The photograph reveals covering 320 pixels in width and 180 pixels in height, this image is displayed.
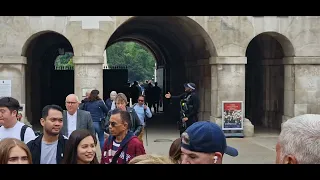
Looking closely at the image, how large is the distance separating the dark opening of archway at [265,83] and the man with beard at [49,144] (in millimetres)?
13925

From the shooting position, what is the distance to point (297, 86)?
1595cm

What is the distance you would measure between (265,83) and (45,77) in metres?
10.1

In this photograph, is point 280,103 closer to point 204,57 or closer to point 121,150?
point 204,57

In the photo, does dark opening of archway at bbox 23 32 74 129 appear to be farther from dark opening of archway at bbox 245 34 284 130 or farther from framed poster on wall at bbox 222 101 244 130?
dark opening of archway at bbox 245 34 284 130

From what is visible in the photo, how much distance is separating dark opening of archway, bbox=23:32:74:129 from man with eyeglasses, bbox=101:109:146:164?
43.2 feet

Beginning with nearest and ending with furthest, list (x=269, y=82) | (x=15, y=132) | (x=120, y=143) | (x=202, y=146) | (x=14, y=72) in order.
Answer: (x=202, y=146) → (x=120, y=143) → (x=15, y=132) → (x=14, y=72) → (x=269, y=82)

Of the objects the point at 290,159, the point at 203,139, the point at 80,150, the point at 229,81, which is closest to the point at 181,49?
the point at 229,81

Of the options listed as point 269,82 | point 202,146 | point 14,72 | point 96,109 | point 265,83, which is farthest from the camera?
point 265,83

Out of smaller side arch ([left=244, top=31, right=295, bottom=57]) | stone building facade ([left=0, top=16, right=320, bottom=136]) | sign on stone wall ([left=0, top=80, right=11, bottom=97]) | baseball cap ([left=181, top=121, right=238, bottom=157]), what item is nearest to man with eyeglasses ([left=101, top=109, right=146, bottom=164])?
baseball cap ([left=181, top=121, right=238, bottom=157])

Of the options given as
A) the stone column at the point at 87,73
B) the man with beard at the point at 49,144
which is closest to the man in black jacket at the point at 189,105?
the stone column at the point at 87,73

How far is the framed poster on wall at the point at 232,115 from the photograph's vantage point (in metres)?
15.6

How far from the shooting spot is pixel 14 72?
15.3 m

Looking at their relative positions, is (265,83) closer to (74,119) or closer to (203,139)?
(74,119)
